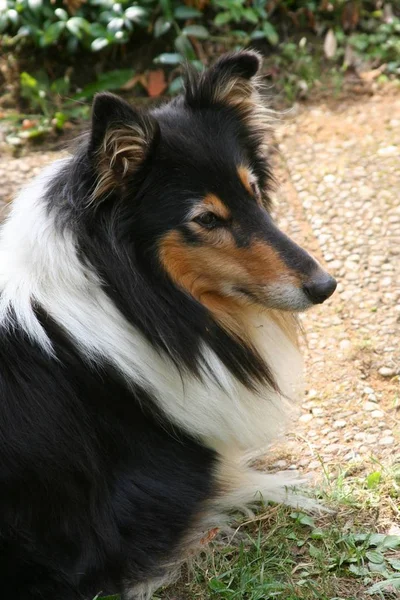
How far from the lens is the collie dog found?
2.78 meters

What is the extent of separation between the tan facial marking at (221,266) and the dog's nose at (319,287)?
0.05 meters

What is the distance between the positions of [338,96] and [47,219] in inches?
153

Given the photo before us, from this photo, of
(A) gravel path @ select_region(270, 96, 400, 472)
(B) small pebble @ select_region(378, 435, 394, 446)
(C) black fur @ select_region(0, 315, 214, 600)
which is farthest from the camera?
(A) gravel path @ select_region(270, 96, 400, 472)

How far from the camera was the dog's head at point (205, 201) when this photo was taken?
9.23 feet

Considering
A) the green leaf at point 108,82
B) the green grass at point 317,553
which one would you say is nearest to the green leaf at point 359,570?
the green grass at point 317,553

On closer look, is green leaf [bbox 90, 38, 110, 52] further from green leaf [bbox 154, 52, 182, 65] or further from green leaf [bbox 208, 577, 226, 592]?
green leaf [bbox 208, 577, 226, 592]

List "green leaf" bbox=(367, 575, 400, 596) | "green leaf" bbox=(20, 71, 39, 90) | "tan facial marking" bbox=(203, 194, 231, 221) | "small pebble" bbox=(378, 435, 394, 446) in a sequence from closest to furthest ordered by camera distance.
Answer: "tan facial marking" bbox=(203, 194, 231, 221)
"green leaf" bbox=(367, 575, 400, 596)
"small pebble" bbox=(378, 435, 394, 446)
"green leaf" bbox=(20, 71, 39, 90)

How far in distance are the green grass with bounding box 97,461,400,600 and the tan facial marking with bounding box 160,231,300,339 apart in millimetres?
1035

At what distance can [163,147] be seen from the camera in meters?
2.87

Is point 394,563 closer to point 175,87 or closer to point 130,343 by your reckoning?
point 130,343

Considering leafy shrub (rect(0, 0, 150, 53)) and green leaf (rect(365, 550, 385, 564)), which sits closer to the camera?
green leaf (rect(365, 550, 385, 564))

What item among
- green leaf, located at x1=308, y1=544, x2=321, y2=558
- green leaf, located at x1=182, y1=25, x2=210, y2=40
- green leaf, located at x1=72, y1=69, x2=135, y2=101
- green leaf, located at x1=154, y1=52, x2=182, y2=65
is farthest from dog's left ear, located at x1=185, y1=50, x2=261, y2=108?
green leaf, located at x1=72, y1=69, x2=135, y2=101

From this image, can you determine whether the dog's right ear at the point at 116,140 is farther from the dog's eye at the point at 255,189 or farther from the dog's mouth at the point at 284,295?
the dog's mouth at the point at 284,295

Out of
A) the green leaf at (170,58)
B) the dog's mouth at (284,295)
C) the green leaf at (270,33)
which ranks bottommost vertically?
the green leaf at (270,33)
